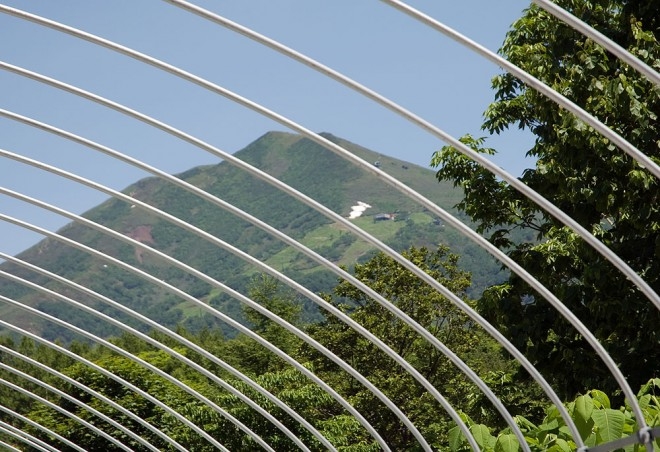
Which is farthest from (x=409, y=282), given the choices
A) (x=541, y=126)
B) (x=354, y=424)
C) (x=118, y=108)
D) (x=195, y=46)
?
(x=118, y=108)

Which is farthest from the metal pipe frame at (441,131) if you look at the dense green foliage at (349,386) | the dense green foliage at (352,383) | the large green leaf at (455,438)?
the dense green foliage at (352,383)

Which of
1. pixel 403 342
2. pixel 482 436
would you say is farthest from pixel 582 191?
pixel 403 342

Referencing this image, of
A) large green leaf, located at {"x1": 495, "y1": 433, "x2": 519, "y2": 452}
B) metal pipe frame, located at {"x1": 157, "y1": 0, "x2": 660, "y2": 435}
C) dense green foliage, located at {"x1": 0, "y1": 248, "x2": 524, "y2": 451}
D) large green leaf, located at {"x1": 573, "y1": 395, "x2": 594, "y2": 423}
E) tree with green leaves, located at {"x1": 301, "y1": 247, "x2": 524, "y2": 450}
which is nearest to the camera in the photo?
metal pipe frame, located at {"x1": 157, "y1": 0, "x2": 660, "y2": 435}

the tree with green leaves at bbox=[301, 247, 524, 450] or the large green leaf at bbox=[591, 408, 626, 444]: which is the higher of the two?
the tree with green leaves at bbox=[301, 247, 524, 450]

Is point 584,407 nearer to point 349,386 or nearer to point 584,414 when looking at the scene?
point 584,414

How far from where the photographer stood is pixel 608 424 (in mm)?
7059

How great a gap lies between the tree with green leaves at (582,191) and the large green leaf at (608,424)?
21.0ft

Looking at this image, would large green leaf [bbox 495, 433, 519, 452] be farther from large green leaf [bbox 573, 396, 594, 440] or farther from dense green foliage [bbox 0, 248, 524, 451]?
dense green foliage [bbox 0, 248, 524, 451]

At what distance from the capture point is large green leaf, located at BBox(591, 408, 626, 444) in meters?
7.02

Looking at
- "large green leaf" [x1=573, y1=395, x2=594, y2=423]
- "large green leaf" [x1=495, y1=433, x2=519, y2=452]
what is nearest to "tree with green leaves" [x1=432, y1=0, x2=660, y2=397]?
"large green leaf" [x1=495, y1=433, x2=519, y2=452]

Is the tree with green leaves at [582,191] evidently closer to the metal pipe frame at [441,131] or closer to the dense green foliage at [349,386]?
the dense green foliage at [349,386]

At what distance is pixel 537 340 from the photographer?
15875 millimetres

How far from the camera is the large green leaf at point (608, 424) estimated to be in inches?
277

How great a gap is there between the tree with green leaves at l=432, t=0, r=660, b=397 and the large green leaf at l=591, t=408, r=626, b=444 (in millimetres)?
6391
